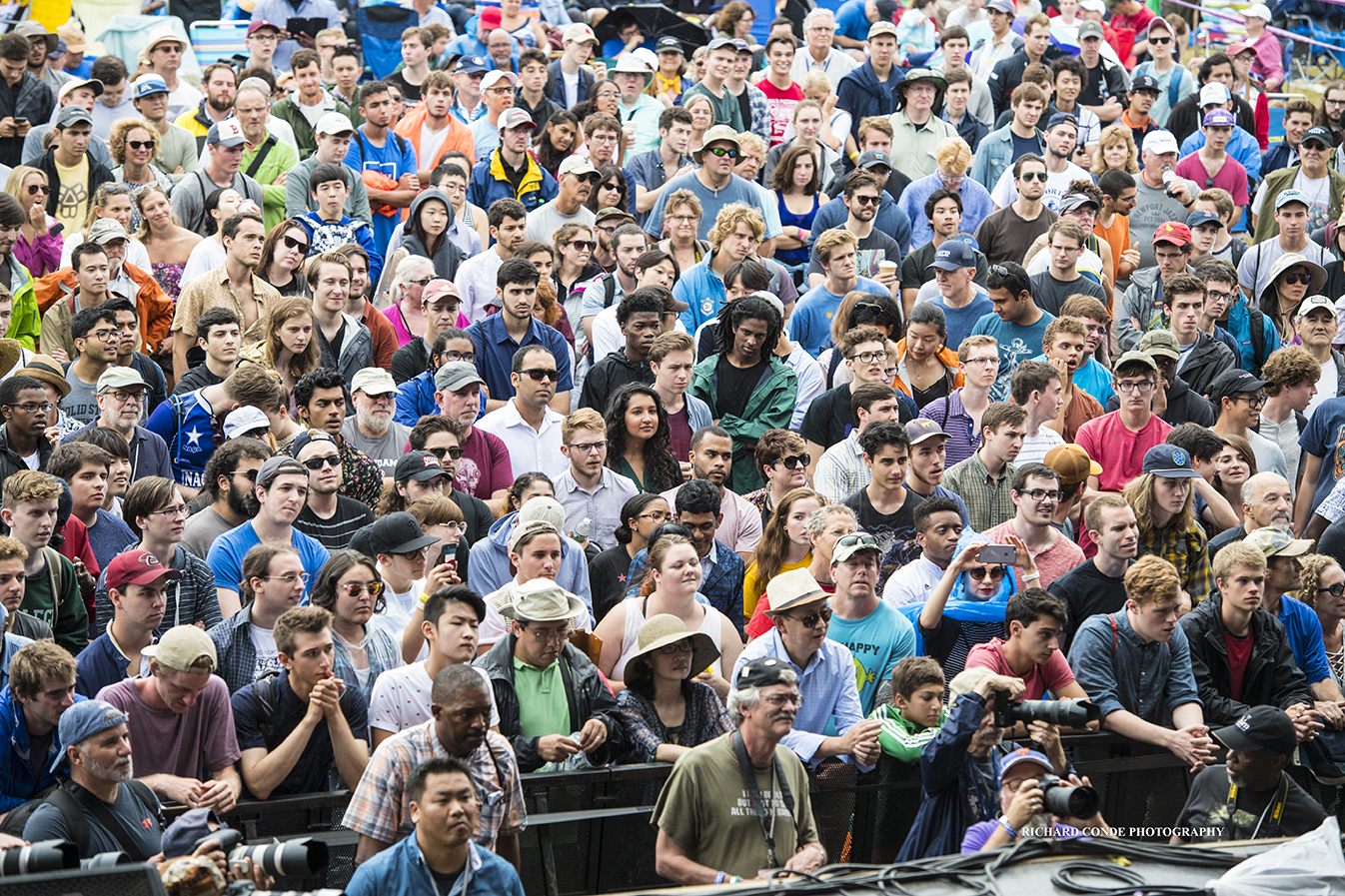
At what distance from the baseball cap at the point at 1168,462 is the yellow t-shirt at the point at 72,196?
7.42 m

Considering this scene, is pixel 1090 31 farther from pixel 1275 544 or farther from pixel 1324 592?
pixel 1275 544

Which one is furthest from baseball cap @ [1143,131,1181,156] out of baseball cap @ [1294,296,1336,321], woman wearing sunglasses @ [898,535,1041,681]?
woman wearing sunglasses @ [898,535,1041,681]

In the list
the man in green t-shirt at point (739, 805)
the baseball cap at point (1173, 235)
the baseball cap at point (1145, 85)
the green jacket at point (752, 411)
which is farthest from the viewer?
the baseball cap at point (1145, 85)

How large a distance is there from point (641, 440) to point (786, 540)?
1340 mm

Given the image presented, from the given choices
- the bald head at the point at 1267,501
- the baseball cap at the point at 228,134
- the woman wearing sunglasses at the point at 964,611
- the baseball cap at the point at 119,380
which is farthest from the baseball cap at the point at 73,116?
the bald head at the point at 1267,501

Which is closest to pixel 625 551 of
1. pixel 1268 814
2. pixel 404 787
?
pixel 404 787

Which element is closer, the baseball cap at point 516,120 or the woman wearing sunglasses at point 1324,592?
the woman wearing sunglasses at point 1324,592

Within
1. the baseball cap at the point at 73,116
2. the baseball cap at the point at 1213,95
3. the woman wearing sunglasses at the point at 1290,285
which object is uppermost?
the baseball cap at the point at 1213,95

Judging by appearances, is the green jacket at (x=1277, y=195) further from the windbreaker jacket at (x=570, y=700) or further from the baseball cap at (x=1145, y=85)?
the windbreaker jacket at (x=570, y=700)

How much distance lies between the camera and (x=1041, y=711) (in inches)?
232

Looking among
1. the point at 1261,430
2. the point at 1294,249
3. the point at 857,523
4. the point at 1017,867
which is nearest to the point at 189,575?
the point at 857,523

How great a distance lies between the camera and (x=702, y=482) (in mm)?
8125

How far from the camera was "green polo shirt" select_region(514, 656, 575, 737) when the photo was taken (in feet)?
21.5

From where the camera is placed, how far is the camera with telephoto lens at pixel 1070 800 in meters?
5.45
